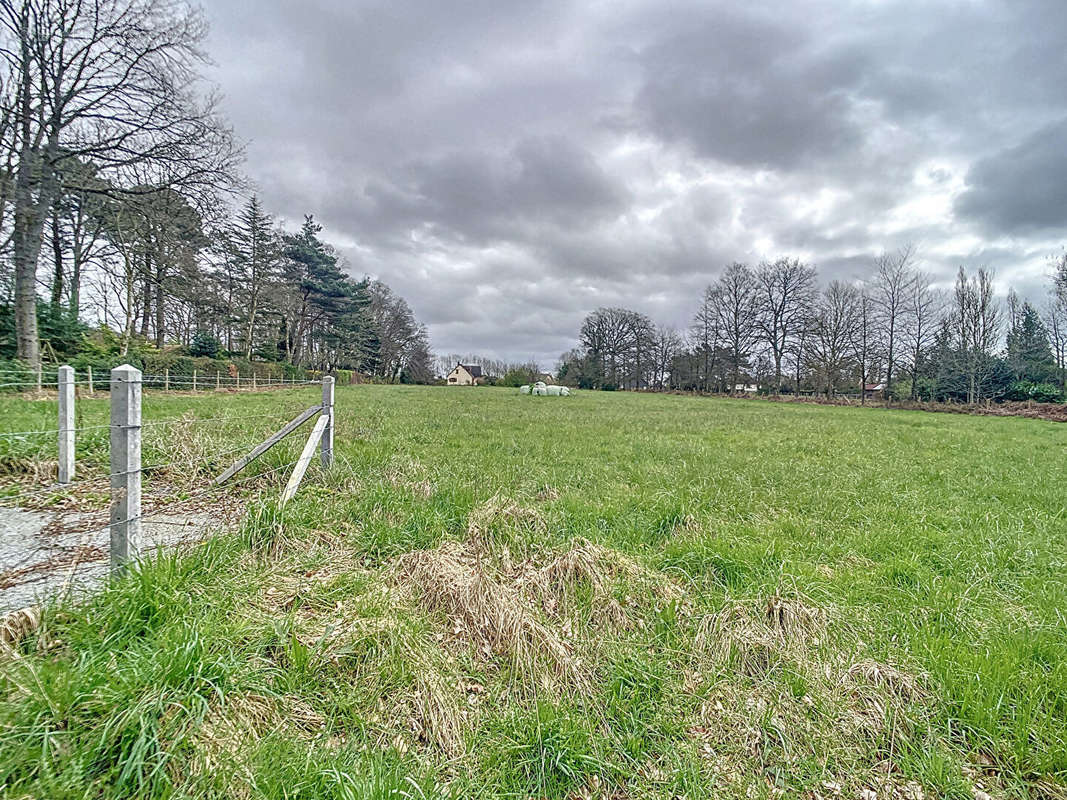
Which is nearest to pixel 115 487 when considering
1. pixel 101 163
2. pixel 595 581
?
pixel 595 581

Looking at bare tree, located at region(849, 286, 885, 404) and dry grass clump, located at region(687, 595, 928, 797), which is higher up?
bare tree, located at region(849, 286, 885, 404)

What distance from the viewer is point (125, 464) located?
95.6 inches

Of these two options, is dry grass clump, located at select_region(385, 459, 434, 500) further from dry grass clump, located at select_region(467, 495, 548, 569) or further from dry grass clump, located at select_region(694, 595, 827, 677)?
dry grass clump, located at select_region(694, 595, 827, 677)

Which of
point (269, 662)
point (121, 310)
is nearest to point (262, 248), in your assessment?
point (121, 310)

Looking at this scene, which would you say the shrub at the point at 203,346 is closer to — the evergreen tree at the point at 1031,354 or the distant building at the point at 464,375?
the distant building at the point at 464,375

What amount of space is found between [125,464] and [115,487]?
0.46ft

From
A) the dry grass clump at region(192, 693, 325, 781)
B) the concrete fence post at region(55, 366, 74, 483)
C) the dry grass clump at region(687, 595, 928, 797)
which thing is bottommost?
the dry grass clump at region(687, 595, 928, 797)

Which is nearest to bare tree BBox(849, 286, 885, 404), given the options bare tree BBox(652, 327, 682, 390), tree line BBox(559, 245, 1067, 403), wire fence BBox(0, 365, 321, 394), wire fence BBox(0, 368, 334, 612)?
tree line BBox(559, 245, 1067, 403)

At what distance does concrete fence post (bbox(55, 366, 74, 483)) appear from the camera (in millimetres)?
4770

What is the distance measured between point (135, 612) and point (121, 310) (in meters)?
30.6

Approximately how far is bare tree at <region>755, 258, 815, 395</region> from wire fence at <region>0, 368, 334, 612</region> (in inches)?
1833

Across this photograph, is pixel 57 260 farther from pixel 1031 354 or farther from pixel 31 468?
pixel 1031 354

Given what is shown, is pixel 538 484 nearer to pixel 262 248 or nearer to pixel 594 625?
pixel 594 625

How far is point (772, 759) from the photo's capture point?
203cm
